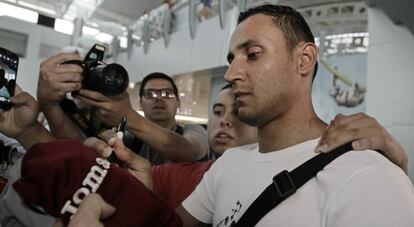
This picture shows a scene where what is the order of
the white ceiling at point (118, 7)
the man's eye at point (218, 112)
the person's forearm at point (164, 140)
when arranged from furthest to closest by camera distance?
the white ceiling at point (118, 7), the man's eye at point (218, 112), the person's forearm at point (164, 140)

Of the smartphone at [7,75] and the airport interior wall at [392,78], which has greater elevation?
the airport interior wall at [392,78]

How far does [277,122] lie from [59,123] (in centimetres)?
81

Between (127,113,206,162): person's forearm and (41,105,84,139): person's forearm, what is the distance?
Result: 22 cm

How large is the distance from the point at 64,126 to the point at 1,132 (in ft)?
0.75

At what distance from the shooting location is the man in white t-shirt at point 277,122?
842 mm

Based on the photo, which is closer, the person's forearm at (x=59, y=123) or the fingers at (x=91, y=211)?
the fingers at (x=91, y=211)

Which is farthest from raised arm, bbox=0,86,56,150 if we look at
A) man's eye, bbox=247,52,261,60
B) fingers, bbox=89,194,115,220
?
man's eye, bbox=247,52,261,60

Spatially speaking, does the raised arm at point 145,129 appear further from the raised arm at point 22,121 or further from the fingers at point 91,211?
the fingers at point 91,211

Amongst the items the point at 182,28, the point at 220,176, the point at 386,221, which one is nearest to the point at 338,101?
the point at 182,28

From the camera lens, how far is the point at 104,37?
24.2 ft

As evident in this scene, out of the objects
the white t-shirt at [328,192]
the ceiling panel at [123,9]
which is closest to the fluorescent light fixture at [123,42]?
the ceiling panel at [123,9]

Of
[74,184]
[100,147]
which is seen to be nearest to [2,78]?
[100,147]

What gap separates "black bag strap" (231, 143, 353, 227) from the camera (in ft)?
2.82

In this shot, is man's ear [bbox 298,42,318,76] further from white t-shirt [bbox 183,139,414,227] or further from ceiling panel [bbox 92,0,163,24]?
ceiling panel [bbox 92,0,163,24]
